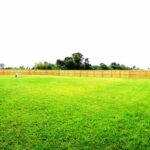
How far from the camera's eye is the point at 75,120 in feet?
39.3

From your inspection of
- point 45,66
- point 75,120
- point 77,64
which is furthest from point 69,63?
point 75,120

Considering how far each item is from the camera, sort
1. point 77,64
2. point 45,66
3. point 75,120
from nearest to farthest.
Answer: point 75,120, point 77,64, point 45,66

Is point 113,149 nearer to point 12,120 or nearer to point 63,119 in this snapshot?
point 63,119

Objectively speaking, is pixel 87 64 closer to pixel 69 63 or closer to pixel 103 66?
pixel 69 63

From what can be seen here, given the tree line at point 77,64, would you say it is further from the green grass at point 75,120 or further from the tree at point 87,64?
the green grass at point 75,120

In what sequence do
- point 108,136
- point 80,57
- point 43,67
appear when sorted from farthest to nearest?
point 43,67 → point 80,57 → point 108,136

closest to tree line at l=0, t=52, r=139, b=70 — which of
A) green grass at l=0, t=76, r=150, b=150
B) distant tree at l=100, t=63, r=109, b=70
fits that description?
distant tree at l=100, t=63, r=109, b=70

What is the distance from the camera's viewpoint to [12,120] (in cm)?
1212

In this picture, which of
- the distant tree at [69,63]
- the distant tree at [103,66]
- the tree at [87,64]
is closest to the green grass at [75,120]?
the distant tree at [69,63]

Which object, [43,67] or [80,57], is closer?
[80,57]

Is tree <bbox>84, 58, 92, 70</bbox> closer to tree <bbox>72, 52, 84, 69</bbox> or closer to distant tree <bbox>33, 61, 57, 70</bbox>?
tree <bbox>72, 52, 84, 69</bbox>

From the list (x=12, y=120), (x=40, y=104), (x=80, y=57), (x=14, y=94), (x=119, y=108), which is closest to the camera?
(x=12, y=120)

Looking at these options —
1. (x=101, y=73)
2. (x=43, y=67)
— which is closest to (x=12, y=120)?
(x=101, y=73)

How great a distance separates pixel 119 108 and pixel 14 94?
634 cm
